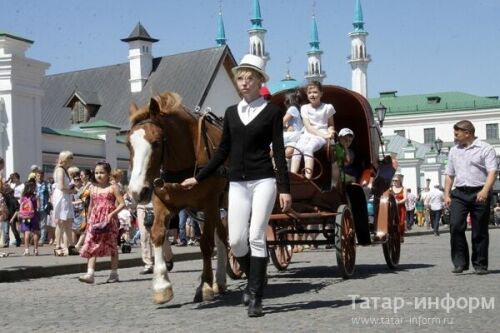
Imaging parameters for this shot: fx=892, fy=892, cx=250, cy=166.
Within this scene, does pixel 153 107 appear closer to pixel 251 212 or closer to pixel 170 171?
pixel 170 171

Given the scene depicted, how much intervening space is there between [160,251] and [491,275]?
13.4ft

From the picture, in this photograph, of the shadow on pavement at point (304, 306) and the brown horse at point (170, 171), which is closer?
the shadow on pavement at point (304, 306)

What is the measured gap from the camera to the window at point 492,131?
101000 millimetres

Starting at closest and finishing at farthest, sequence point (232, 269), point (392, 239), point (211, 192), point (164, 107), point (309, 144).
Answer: point (164, 107) → point (211, 192) → point (309, 144) → point (232, 269) → point (392, 239)

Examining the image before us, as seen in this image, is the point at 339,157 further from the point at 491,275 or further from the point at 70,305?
the point at 70,305

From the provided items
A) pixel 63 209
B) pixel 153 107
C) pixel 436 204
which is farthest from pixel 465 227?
pixel 436 204

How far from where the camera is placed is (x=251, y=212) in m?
7.48

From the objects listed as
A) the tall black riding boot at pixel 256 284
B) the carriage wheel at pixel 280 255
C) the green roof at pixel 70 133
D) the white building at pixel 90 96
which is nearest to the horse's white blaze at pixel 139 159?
the tall black riding boot at pixel 256 284

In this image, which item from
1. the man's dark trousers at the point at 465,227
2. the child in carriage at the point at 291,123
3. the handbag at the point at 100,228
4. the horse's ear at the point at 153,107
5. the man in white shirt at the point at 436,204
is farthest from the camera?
the man in white shirt at the point at 436,204

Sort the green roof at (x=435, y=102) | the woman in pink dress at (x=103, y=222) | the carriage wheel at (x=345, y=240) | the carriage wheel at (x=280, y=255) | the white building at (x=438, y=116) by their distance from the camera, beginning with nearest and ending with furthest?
the carriage wheel at (x=345, y=240) → the woman in pink dress at (x=103, y=222) → the carriage wheel at (x=280, y=255) → the white building at (x=438, y=116) → the green roof at (x=435, y=102)

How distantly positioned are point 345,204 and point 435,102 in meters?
102

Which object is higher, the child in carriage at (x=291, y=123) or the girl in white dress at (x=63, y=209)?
the child in carriage at (x=291, y=123)

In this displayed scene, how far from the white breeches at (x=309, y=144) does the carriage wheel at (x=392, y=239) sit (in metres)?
1.71

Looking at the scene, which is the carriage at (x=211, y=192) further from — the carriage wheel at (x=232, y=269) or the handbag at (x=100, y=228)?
the handbag at (x=100, y=228)
